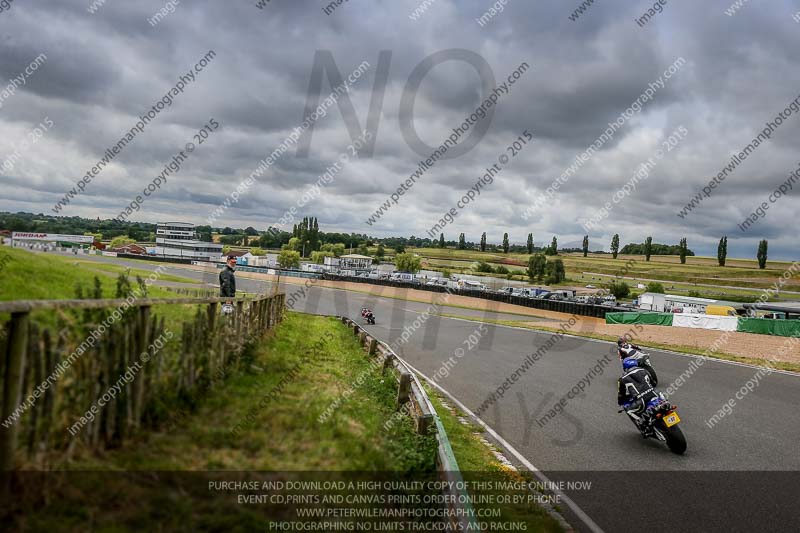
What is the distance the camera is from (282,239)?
198m

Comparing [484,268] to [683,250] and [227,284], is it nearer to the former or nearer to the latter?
[683,250]

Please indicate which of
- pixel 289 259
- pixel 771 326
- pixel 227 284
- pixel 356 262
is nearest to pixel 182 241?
pixel 289 259

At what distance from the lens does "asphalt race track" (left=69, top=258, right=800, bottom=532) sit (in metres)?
6.36

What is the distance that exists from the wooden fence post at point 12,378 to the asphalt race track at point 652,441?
5.55 meters

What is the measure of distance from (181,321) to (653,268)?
532 ft

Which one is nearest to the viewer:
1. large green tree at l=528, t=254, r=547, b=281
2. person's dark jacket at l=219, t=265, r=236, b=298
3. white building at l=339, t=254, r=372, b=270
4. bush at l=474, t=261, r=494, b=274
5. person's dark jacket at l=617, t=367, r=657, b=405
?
person's dark jacket at l=617, t=367, r=657, b=405

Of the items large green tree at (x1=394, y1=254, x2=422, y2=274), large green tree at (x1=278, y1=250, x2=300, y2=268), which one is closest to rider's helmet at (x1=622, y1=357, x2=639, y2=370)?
large green tree at (x1=278, y1=250, x2=300, y2=268)

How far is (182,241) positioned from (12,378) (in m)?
114

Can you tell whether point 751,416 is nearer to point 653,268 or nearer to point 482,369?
point 482,369

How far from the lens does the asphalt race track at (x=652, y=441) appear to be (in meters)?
6.36

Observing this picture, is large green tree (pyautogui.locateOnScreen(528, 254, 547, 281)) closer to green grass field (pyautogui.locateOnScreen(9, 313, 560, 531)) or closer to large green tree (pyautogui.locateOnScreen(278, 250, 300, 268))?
large green tree (pyautogui.locateOnScreen(278, 250, 300, 268))

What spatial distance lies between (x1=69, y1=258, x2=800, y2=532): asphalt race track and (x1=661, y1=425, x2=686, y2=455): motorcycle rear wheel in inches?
4.8

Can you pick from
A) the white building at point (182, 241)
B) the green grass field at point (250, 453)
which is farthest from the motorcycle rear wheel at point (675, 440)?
the white building at point (182, 241)

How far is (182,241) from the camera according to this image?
10938 cm
